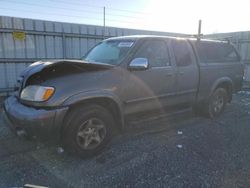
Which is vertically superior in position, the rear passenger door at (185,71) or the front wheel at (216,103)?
the rear passenger door at (185,71)

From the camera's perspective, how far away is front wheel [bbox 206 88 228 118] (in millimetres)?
5414

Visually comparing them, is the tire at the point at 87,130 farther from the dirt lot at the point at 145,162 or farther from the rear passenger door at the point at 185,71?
the rear passenger door at the point at 185,71

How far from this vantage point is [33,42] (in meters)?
7.42

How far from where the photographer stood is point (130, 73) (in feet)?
12.1

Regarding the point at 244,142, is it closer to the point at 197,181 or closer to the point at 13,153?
the point at 197,181

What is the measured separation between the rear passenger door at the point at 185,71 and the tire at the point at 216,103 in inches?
27.5

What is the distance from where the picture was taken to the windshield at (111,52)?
3820 mm

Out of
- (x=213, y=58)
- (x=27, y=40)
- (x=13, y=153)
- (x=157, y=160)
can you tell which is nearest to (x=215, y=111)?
(x=213, y=58)

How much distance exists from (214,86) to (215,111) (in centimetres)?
71

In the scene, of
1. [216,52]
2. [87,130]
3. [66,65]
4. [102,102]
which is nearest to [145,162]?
[87,130]

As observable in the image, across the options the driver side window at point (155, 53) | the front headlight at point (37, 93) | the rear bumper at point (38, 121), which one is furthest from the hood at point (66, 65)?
the driver side window at point (155, 53)

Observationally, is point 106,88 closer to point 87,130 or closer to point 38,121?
point 87,130

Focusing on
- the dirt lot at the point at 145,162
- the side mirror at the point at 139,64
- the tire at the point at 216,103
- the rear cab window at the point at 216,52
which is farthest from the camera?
the tire at the point at 216,103

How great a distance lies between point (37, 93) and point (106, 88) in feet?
3.16
